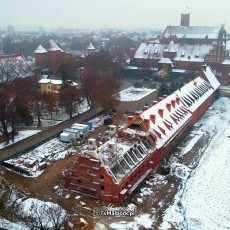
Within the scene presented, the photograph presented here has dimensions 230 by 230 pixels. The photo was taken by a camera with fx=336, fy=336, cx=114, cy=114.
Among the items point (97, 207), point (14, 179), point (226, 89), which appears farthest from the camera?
point (226, 89)

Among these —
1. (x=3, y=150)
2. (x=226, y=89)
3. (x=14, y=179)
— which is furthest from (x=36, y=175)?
(x=226, y=89)

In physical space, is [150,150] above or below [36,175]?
above

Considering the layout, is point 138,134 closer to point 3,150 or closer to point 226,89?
point 3,150

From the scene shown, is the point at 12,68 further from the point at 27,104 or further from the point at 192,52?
the point at 192,52

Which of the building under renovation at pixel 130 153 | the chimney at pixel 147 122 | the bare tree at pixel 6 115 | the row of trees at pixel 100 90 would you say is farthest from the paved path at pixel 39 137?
the chimney at pixel 147 122

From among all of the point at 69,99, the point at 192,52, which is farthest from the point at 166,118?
the point at 192,52

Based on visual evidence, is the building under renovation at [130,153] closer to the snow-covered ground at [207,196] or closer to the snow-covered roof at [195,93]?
the snow-covered roof at [195,93]
